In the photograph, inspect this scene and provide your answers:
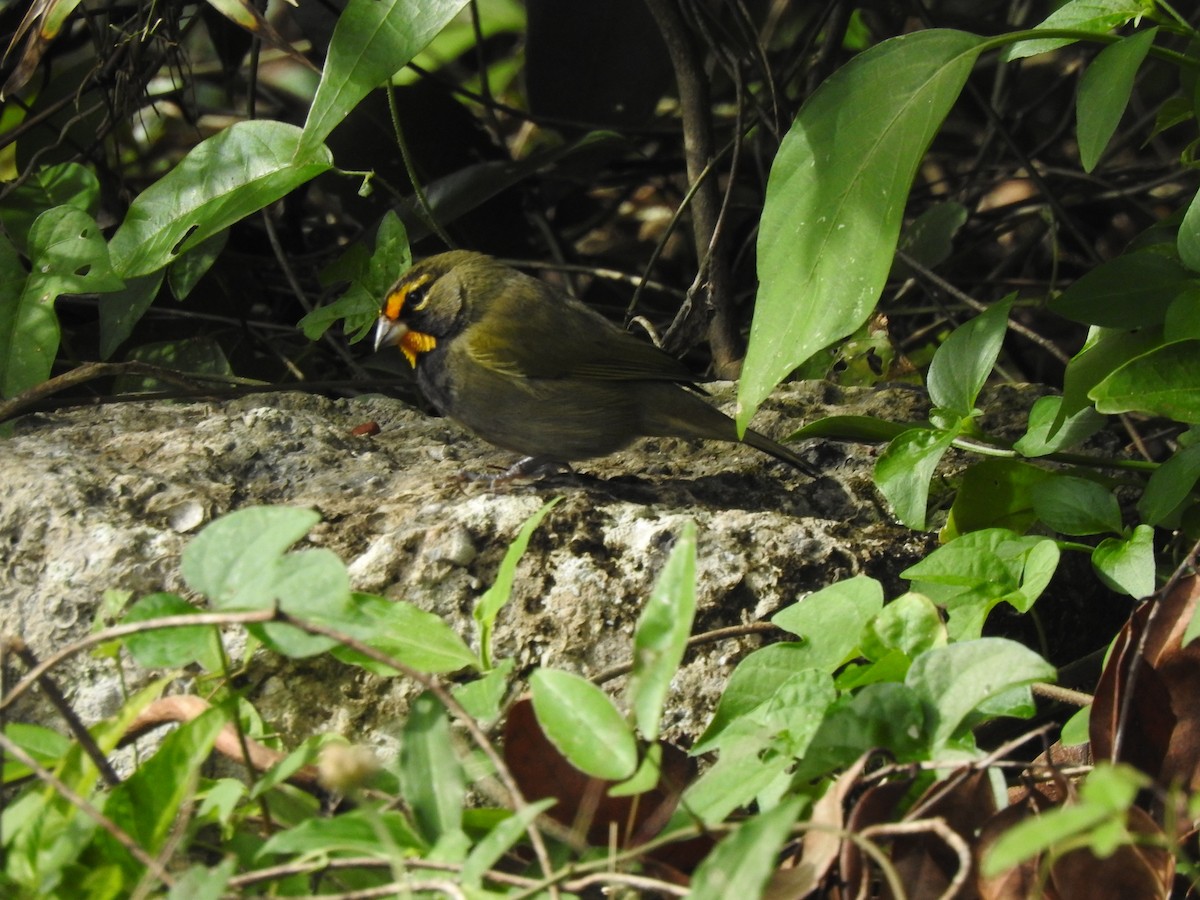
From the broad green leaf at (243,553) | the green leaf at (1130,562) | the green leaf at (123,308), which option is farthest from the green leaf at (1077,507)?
the green leaf at (123,308)

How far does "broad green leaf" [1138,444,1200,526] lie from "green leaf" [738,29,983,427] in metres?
0.65

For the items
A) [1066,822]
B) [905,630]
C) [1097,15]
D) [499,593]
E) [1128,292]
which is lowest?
[905,630]

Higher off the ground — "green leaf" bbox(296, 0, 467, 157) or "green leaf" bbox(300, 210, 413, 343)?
"green leaf" bbox(296, 0, 467, 157)

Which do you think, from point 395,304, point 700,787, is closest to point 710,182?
point 395,304

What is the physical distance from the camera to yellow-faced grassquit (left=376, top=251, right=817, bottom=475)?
4.07 meters

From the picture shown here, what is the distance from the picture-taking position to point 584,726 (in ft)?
5.58

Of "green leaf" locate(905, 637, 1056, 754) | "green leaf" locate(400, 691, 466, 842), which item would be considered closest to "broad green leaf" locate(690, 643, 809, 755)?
"green leaf" locate(905, 637, 1056, 754)

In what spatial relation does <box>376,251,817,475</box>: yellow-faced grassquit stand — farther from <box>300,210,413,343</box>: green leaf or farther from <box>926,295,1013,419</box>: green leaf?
<box>926,295,1013,419</box>: green leaf

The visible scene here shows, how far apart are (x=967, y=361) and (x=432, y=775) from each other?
1.64 metres

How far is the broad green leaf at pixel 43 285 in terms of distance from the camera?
3.32m

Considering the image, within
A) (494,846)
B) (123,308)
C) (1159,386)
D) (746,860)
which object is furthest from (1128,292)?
(123,308)

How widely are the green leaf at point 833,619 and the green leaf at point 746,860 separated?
61cm

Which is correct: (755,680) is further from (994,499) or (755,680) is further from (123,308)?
(123,308)

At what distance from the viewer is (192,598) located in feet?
8.35
